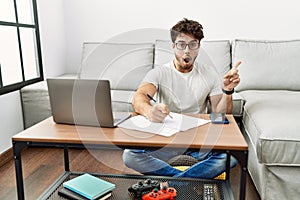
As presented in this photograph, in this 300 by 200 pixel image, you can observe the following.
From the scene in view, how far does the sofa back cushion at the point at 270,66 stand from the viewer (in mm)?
2482

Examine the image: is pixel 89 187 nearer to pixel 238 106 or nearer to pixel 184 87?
pixel 184 87

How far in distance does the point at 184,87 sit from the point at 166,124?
17.9 inches

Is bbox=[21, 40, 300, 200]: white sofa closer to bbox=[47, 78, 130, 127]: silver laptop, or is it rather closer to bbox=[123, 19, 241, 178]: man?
bbox=[123, 19, 241, 178]: man

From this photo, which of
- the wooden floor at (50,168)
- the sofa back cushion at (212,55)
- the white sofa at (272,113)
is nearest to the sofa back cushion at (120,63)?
the sofa back cushion at (212,55)

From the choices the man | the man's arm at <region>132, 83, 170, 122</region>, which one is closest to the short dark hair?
the man

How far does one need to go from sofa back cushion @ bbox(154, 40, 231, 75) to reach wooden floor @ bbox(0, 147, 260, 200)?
37.1 inches

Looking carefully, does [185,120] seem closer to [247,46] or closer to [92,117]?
[92,117]

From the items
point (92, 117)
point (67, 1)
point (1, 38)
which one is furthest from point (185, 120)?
point (67, 1)

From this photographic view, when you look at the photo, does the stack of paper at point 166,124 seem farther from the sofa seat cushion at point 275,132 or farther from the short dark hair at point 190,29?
the short dark hair at point 190,29

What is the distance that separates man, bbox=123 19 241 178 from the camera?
4.76 ft

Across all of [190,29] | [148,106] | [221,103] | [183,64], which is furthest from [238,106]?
[148,106]

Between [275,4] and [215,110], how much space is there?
176 centimetres

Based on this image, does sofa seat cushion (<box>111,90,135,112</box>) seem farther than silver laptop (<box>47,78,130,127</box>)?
Yes

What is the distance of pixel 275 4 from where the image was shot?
9.26 feet
